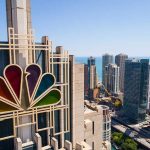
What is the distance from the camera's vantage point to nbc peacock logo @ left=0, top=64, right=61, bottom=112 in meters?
25.5

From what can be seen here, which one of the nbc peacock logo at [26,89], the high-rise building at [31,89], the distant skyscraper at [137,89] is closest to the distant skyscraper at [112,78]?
the distant skyscraper at [137,89]

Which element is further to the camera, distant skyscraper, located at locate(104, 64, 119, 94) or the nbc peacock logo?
distant skyscraper, located at locate(104, 64, 119, 94)

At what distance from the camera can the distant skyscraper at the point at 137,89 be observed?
5261 inches

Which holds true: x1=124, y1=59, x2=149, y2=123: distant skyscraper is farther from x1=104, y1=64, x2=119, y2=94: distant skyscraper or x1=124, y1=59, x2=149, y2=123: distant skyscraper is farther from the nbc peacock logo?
the nbc peacock logo

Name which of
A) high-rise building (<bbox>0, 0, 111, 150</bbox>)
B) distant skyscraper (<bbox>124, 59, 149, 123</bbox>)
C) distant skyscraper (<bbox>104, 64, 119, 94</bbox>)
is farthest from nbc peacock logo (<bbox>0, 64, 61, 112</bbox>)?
distant skyscraper (<bbox>104, 64, 119, 94</bbox>)

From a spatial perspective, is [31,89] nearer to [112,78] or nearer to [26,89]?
[26,89]

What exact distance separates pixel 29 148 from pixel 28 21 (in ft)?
58.6

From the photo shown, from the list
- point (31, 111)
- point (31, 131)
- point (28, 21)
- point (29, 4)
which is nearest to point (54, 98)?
point (31, 111)

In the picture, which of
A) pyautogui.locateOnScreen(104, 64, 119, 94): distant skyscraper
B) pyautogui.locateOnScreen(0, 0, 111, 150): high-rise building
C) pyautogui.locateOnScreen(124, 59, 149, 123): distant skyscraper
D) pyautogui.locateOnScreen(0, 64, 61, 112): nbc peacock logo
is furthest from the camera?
pyautogui.locateOnScreen(104, 64, 119, 94): distant skyscraper

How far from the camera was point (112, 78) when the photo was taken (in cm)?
19288

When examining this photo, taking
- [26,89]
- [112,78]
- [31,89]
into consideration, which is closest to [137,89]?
[112,78]

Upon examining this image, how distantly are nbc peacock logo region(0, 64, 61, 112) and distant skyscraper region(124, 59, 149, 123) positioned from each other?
11418 cm

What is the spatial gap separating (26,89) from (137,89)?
119159 millimetres

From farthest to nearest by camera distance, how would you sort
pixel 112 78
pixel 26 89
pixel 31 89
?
pixel 112 78, pixel 31 89, pixel 26 89
